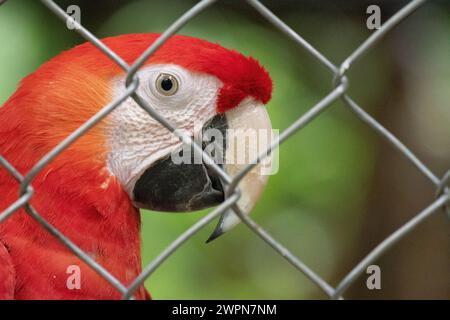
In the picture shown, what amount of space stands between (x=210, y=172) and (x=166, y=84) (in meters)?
0.18

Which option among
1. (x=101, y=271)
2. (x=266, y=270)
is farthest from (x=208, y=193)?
(x=266, y=270)

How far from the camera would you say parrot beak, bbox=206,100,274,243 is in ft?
3.97

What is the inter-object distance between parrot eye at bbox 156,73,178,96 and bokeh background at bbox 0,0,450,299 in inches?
43.1

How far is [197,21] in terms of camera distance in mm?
2299

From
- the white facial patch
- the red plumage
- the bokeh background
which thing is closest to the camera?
the red plumage

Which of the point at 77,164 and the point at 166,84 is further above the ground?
the point at 166,84

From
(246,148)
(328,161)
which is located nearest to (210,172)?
(246,148)

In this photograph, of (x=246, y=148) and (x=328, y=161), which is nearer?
(x=246, y=148)

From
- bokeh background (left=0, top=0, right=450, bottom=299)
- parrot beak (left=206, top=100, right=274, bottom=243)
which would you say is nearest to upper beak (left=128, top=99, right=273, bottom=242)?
parrot beak (left=206, top=100, right=274, bottom=243)

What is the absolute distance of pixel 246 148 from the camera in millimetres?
1224

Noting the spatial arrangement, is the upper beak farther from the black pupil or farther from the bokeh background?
the bokeh background

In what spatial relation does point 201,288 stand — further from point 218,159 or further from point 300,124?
point 300,124

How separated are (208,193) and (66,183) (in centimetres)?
25

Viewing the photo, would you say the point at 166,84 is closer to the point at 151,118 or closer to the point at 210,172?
the point at 151,118
